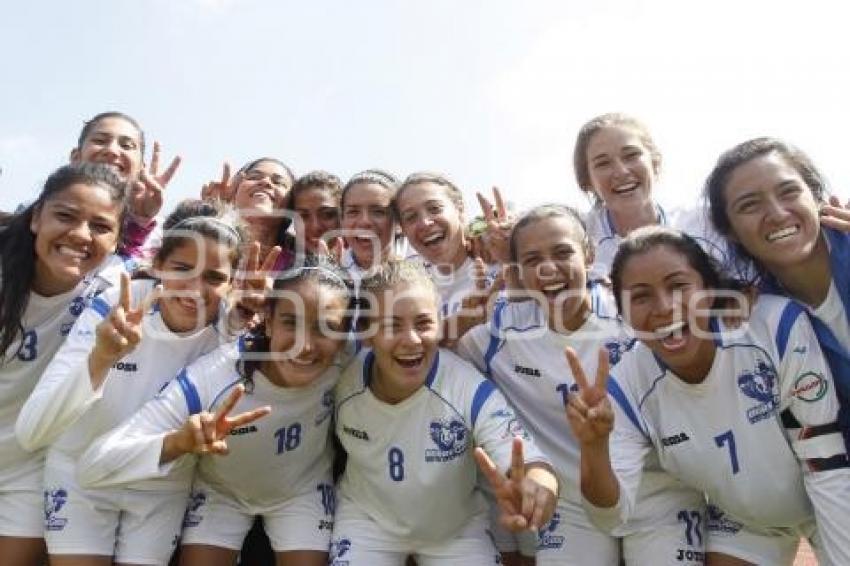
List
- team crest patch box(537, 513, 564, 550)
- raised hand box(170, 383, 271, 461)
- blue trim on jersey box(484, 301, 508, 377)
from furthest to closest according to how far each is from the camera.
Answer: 1. blue trim on jersey box(484, 301, 508, 377)
2. team crest patch box(537, 513, 564, 550)
3. raised hand box(170, 383, 271, 461)

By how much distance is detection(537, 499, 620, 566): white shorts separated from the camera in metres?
3.54

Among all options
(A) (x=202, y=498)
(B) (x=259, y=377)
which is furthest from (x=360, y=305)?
(A) (x=202, y=498)

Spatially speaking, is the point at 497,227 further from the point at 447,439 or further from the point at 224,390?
the point at 224,390

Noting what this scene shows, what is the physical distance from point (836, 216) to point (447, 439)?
1845 millimetres

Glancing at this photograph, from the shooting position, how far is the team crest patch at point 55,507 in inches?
137

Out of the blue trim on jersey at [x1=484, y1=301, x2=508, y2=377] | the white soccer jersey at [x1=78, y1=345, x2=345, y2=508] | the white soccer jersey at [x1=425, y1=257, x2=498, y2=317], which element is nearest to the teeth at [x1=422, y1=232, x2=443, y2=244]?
the white soccer jersey at [x1=425, y1=257, x2=498, y2=317]

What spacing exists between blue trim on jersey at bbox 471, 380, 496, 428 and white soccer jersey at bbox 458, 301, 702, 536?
275 millimetres

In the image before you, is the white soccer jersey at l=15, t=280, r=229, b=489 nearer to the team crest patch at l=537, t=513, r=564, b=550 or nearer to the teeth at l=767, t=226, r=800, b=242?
the team crest patch at l=537, t=513, r=564, b=550

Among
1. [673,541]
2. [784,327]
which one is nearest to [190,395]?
[673,541]

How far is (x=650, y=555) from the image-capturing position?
3473mm

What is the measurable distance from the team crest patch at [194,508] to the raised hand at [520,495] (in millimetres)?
1499

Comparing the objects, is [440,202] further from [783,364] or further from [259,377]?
[783,364]

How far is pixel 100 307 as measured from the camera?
352 cm

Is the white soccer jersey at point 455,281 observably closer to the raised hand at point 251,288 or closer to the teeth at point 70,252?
the raised hand at point 251,288
